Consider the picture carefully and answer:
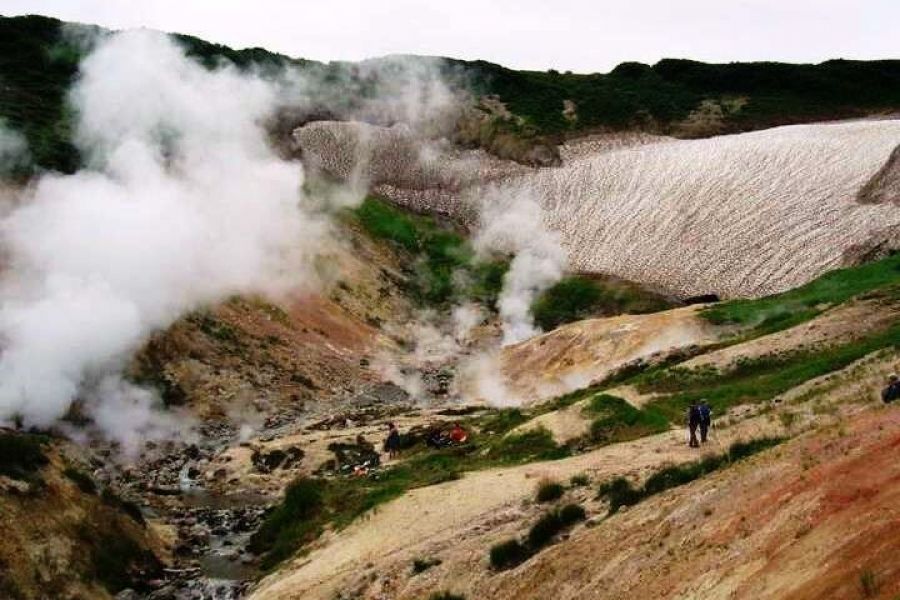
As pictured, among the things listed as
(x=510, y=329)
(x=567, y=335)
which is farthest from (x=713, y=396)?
(x=510, y=329)

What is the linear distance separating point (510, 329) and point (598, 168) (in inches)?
1140

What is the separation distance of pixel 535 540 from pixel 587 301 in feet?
185

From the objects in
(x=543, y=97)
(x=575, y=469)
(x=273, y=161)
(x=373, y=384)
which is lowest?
(x=373, y=384)

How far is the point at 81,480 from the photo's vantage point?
2980 cm

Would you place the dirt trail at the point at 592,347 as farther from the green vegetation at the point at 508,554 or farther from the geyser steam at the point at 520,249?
the green vegetation at the point at 508,554

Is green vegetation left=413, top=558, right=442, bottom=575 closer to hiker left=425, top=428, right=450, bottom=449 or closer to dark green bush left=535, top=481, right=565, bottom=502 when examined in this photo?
dark green bush left=535, top=481, right=565, bottom=502

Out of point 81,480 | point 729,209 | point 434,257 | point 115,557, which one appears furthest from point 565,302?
point 115,557

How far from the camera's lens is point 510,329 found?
2911 inches

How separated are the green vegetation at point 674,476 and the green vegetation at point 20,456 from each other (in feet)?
57.6

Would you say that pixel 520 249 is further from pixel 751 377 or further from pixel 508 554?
pixel 508 554

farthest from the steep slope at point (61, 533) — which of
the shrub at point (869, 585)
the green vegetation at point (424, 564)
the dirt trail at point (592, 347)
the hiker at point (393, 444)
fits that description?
the dirt trail at point (592, 347)

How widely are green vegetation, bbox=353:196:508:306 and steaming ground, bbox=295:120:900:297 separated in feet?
14.1

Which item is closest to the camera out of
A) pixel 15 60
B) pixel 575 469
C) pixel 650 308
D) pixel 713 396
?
pixel 575 469

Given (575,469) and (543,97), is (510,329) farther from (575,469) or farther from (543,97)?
(543,97)
